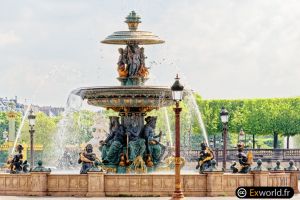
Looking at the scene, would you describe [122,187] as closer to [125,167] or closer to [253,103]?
[125,167]

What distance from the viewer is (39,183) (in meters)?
43.0

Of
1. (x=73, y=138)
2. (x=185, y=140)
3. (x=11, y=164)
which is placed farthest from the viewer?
(x=185, y=140)

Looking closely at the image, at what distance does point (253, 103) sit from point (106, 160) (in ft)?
208

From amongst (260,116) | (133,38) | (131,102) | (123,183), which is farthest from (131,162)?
(260,116)

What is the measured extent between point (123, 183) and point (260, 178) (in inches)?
176

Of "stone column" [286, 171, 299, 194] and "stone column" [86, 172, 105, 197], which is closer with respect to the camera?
"stone column" [86, 172, 105, 197]

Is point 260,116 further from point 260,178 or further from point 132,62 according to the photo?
point 260,178

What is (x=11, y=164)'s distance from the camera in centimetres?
4772

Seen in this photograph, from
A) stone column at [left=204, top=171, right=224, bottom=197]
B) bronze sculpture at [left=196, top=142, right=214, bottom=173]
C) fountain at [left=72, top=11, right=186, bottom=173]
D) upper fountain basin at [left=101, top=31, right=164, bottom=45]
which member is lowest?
stone column at [left=204, top=171, right=224, bottom=197]

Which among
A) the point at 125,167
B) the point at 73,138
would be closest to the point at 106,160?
the point at 125,167

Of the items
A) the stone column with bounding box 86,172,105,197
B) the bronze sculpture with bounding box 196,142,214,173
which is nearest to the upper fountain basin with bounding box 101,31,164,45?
the bronze sculpture with bounding box 196,142,214,173

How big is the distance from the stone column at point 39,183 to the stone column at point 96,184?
147 centimetres

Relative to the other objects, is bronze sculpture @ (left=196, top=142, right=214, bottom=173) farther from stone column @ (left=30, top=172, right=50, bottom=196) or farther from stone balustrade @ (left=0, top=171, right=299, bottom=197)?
stone column @ (left=30, top=172, right=50, bottom=196)

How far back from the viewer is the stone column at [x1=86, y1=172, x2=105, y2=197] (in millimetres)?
42594
